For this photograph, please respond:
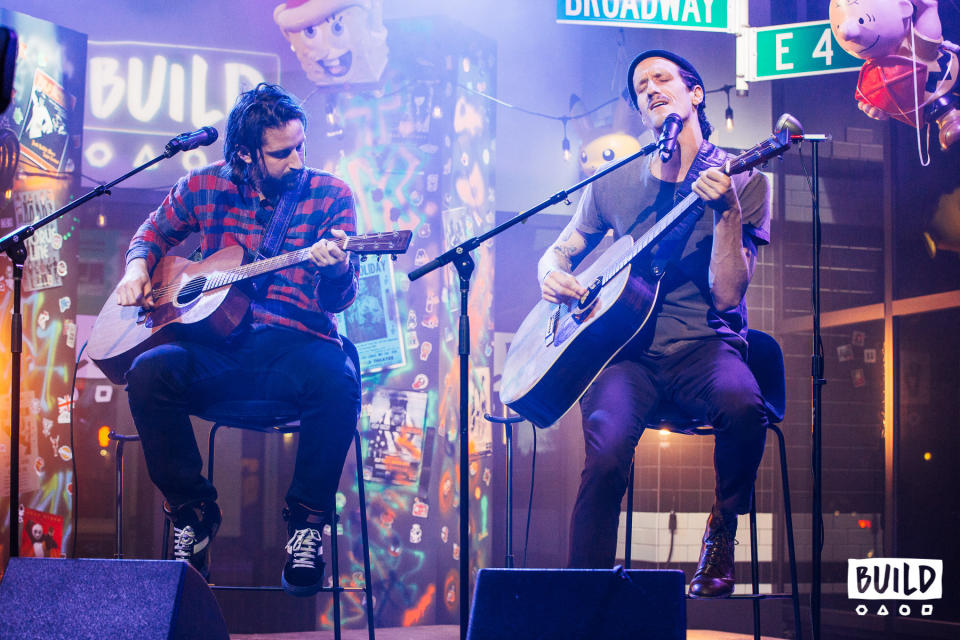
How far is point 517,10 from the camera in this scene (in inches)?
190

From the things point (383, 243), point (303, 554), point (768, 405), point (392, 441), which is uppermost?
point (383, 243)

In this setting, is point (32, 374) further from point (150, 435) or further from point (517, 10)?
point (517, 10)

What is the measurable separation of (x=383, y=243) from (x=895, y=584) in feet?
9.62

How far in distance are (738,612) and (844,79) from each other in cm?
284

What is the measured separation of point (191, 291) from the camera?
2.79 m

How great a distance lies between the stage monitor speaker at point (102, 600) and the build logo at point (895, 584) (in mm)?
3206

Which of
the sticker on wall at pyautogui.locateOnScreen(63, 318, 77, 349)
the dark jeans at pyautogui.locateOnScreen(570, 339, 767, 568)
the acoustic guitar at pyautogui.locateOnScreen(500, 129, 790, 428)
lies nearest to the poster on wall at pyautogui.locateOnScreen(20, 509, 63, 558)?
the sticker on wall at pyautogui.locateOnScreen(63, 318, 77, 349)

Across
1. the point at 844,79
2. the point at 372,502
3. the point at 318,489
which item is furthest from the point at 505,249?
the point at 318,489

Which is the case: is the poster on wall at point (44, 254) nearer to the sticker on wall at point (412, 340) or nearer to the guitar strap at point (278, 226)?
the sticker on wall at point (412, 340)

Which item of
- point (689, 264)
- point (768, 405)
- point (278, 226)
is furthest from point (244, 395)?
point (768, 405)

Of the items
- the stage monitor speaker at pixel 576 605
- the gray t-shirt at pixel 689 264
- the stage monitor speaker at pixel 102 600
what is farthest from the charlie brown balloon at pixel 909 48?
the stage monitor speaker at pixel 102 600

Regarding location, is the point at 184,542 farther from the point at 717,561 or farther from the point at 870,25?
the point at 870,25

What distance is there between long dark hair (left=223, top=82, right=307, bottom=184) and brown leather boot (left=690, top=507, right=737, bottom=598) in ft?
5.94

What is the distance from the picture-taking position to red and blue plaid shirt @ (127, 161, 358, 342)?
2.80 meters
